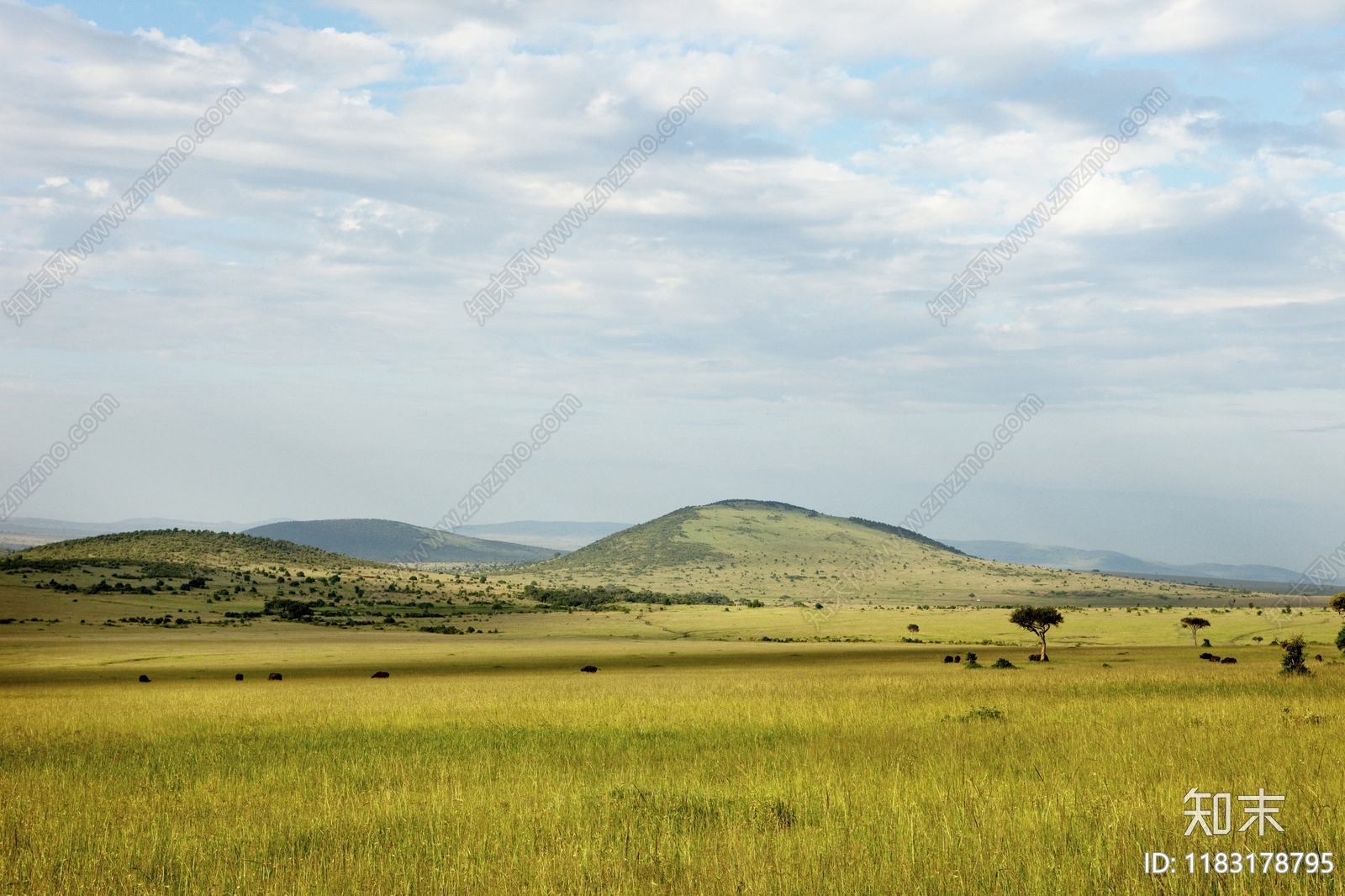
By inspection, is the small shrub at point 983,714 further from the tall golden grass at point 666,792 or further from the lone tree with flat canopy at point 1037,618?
the lone tree with flat canopy at point 1037,618

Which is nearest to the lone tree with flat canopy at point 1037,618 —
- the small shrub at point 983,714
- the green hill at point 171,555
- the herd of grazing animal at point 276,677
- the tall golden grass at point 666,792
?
the tall golden grass at point 666,792

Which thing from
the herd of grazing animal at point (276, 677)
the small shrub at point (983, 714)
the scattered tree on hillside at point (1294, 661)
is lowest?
the herd of grazing animal at point (276, 677)

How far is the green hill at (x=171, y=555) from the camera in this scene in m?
129

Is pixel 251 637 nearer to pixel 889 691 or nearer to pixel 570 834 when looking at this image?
pixel 889 691

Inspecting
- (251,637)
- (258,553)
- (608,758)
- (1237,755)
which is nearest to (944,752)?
(1237,755)

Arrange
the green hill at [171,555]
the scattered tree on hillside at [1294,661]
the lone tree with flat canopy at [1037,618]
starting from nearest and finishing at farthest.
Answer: the scattered tree on hillside at [1294,661] → the lone tree with flat canopy at [1037,618] → the green hill at [171,555]

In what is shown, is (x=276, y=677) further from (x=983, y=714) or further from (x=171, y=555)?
(x=171, y=555)

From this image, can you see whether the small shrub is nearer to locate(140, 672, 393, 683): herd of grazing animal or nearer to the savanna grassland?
the savanna grassland

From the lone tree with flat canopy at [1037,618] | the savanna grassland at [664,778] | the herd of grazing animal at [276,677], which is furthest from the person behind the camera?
the lone tree with flat canopy at [1037,618]

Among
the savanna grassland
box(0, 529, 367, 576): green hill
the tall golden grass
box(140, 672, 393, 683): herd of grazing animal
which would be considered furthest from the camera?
box(0, 529, 367, 576): green hill

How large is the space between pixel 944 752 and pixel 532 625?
305 ft

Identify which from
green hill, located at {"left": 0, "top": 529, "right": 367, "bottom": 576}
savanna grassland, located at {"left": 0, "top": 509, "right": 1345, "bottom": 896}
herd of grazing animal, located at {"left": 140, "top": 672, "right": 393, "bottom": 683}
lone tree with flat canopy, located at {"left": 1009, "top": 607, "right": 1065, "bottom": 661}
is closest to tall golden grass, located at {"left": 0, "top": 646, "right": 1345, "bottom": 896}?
savanna grassland, located at {"left": 0, "top": 509, "right": 1345, "bottom": 896}

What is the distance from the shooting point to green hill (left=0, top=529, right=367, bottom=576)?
129 meters

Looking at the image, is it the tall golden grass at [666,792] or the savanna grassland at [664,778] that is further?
the savanna grassland at [664,778]
